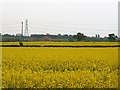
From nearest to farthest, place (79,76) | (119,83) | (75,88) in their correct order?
(75,88) < (119,83) < (79,76)

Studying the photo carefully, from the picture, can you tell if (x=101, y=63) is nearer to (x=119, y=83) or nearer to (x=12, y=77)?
(x=119, y=83)

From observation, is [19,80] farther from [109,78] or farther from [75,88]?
[109,78]

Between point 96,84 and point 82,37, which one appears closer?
point 96,84

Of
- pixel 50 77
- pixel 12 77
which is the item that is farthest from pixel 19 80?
pixel 50 77

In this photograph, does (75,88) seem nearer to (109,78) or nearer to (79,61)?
(109,78)

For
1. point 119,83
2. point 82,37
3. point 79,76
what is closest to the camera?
point 119,83

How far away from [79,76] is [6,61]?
211 inches

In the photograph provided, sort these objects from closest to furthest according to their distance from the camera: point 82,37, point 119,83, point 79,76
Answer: point 119,83 → point 79,76 → point 82,37

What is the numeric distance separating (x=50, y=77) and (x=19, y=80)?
0.95 metres

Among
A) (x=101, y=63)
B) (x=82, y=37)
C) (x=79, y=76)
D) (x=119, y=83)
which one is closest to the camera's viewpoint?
(x=119, y=83)

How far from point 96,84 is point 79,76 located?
0.78 m

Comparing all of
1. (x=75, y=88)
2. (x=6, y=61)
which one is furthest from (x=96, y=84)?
(x=6, y=61)

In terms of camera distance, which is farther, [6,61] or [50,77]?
[6,61]

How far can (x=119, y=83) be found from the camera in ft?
21.2
